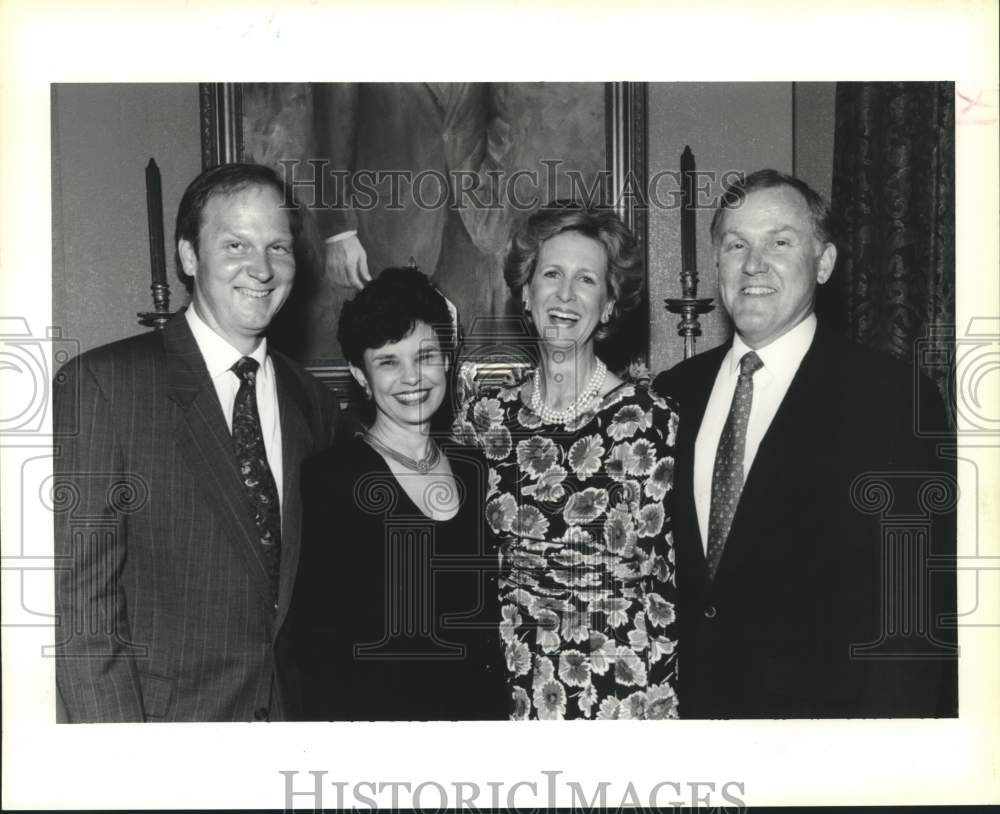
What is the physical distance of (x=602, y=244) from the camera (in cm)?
235

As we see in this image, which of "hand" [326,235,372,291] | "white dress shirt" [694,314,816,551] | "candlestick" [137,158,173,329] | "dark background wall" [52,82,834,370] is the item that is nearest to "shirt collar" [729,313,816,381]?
"white dress shirt" [694,314,816,551]

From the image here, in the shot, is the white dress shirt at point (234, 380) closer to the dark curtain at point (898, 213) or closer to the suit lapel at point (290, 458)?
the suit lapel at point (290, 458)

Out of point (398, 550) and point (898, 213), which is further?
point (898, 213)

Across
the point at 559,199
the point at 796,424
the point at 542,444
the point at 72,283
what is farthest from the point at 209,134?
the point at 796,424

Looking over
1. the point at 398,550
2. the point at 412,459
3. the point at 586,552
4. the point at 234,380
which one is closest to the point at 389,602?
the point at 398,550

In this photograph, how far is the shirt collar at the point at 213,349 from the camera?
2.39 m

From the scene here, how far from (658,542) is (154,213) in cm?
142

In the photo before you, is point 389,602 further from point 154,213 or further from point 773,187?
point 773,187

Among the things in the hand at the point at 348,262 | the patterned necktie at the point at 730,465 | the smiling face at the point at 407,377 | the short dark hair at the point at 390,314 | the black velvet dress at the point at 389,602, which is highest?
the hand at the point at 348,262

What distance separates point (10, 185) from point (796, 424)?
1.94 meters

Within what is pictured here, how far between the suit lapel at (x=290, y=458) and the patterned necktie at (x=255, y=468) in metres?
0.02

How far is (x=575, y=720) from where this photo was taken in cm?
239

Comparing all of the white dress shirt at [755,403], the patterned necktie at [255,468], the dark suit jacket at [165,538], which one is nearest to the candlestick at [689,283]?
the white dress shirt at [755,403]
